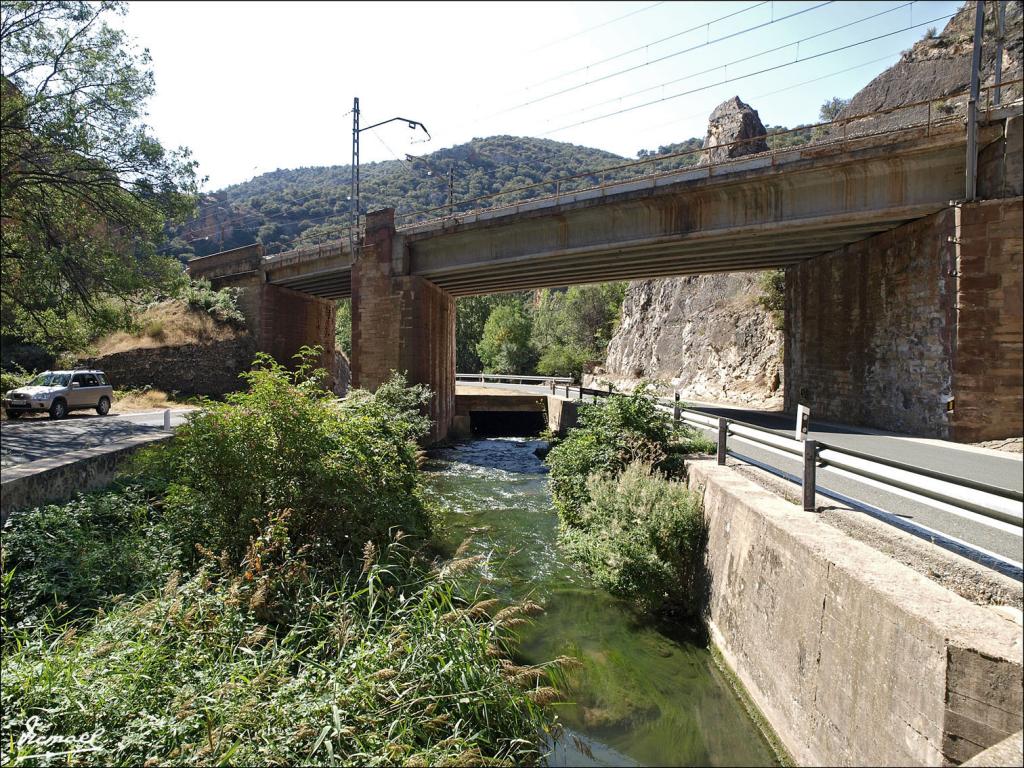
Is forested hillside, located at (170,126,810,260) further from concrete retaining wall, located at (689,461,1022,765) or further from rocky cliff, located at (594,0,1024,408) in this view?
concrete retaining wall, located at (689,461,1022,765)

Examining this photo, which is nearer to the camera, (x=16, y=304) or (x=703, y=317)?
(x=16, y=304)

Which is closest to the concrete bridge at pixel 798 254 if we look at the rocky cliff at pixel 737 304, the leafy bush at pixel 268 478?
the rocky cliff at pixel 737 304

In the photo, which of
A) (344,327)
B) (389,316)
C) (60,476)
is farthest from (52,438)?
(344,327)

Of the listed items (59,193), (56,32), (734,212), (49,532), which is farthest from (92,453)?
(734,212)

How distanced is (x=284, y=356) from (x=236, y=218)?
90.3 meters

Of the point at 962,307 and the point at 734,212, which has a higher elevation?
the point at 734,212

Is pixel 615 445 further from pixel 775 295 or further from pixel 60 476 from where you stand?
pixel 775 295

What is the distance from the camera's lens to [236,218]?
109125 mm

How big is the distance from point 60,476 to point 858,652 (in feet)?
30.4

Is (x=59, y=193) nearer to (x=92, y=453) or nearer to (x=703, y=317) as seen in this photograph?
(x=92, y=453)

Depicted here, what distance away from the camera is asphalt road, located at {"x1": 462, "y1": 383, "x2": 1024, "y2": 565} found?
7.82 feet

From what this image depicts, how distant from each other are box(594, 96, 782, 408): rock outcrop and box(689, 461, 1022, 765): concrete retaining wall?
20.4 m

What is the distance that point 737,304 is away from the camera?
30.7 metres

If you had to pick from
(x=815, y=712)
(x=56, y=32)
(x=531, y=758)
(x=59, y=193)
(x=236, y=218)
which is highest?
(x=236, y=218)
